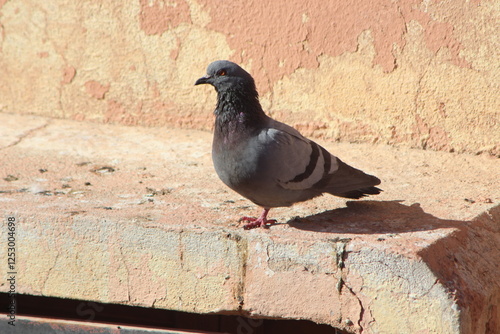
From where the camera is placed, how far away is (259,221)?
9.94 ft

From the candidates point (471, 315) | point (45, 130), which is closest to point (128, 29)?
point (45, 130)

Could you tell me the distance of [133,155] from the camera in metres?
4.25

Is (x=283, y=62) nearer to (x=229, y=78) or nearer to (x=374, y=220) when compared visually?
(x=229, y=78)

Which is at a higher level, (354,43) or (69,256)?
(354,43)

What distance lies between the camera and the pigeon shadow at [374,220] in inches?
117

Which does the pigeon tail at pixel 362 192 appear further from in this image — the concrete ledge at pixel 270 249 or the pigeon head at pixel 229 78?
the pigeon head at pixel 229 78

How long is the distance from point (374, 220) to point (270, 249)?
0.58 metres

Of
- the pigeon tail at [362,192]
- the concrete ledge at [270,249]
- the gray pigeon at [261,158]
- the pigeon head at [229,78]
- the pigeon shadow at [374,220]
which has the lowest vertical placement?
the concrete ledge at [270,249]

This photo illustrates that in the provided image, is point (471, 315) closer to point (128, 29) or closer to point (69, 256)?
point (69, 256)

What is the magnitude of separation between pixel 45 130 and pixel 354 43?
2338 millimetres

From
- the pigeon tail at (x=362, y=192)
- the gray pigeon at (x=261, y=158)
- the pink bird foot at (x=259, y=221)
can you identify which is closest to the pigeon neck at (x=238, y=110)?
the gray pigeon at (x=261, y=158)

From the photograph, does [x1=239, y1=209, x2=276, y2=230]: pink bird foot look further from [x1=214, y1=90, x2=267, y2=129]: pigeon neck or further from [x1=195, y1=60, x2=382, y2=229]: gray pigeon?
[x1=214, y1=90, x2=267, y2=129]: pigeon neck

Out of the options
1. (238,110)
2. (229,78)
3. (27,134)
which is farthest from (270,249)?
(27,134)

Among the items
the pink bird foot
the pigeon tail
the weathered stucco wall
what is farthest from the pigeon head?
the weathered stucco wall
